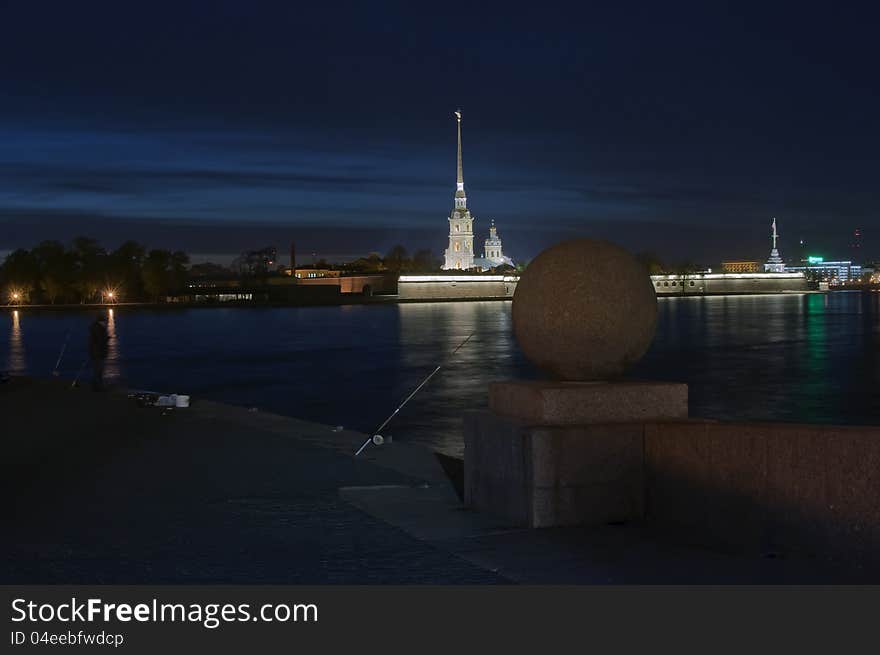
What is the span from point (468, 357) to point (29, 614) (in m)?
37.8

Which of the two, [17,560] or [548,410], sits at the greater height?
[548,410]

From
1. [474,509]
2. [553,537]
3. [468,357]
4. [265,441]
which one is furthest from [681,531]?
[468,357]

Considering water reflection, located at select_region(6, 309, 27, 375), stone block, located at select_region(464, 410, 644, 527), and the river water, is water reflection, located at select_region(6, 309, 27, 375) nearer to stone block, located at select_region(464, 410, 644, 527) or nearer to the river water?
the river water

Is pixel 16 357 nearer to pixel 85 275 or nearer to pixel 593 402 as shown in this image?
pixel 593 402

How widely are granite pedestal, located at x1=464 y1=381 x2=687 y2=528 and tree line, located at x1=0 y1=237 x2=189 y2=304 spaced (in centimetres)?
17103

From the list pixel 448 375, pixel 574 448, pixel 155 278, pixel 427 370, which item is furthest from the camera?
pixel 155 278

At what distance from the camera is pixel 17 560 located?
7.48 metres

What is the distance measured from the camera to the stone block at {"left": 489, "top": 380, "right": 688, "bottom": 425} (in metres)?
8.39

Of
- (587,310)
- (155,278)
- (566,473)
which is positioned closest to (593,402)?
(566,473)

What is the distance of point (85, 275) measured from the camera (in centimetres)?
17738

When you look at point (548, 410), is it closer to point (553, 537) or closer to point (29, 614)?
point (553, 537)

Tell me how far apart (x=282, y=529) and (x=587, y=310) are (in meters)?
2.89

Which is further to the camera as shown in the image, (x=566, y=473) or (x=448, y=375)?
(x=448, y=375)

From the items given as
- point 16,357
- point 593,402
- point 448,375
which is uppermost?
point 593,402
